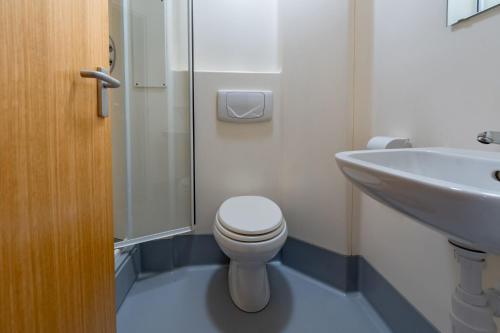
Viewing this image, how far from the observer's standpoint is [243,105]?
1.62 m

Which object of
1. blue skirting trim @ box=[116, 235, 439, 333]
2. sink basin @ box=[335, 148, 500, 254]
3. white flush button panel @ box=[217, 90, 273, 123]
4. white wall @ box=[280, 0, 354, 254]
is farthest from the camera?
white flush button panel @ box=[217, 90, 273, 123]

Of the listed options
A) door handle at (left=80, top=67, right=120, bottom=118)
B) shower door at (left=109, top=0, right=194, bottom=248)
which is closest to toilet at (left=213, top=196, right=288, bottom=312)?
shower door at (left=109, top=0, right=194, bottom=248)

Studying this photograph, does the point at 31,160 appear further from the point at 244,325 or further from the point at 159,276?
the point at 159,276

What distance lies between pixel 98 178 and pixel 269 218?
→ 2.37 ft

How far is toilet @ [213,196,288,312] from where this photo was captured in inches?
42.4

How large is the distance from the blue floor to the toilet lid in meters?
0.42

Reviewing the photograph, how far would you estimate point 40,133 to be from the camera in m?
0.47

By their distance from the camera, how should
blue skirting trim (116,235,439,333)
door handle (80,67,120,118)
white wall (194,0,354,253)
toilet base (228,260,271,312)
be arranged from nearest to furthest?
door handle (80,67,120,118), blue skirting trim (116,235,439,333), toilet base (228,260,271,312), white wall (194,0,354,253)

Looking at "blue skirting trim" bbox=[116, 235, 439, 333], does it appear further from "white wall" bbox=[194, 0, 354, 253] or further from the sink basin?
the sink basin

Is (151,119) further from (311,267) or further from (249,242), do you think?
(311,267)

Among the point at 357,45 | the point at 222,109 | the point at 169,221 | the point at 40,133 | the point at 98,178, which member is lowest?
the point at 169,221

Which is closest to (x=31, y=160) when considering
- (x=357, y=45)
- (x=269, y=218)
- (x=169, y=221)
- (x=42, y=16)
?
(x=42, y=16)

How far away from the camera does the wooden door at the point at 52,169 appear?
393 millimetres

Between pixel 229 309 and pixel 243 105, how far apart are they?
1.11 m
